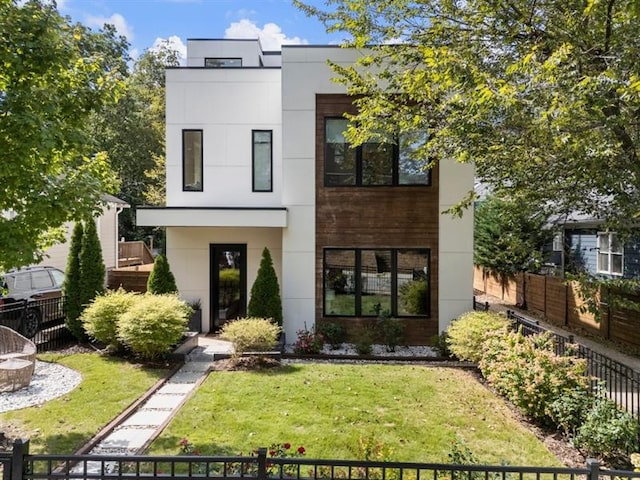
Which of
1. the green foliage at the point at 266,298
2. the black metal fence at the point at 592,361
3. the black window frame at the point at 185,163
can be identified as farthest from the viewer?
the black window frame at the point at 185,163

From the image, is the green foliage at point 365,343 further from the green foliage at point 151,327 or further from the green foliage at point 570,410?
the green foliage at point 570,410

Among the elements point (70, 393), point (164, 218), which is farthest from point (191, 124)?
point (70, 393)

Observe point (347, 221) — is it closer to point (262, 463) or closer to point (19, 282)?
point (262, 463)

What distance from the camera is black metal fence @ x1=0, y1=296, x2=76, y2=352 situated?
32.1 feet

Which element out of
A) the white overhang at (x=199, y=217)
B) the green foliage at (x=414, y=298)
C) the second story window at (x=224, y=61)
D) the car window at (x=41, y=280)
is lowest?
the green foliage at (x=414, y=298)

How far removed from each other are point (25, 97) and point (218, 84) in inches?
299

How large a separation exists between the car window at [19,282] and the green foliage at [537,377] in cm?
1201

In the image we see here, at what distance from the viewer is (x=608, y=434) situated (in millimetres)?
5332

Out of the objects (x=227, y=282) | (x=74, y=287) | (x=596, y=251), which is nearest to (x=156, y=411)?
(x=74, y=287)

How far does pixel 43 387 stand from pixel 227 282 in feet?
17.8

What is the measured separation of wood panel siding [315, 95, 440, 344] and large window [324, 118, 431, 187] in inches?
5.8

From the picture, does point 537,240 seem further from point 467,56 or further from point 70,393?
point 70,393

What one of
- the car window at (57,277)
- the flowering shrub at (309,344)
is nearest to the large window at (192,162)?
the car window at (57,277)

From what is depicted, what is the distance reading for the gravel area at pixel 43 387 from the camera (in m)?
6.81
